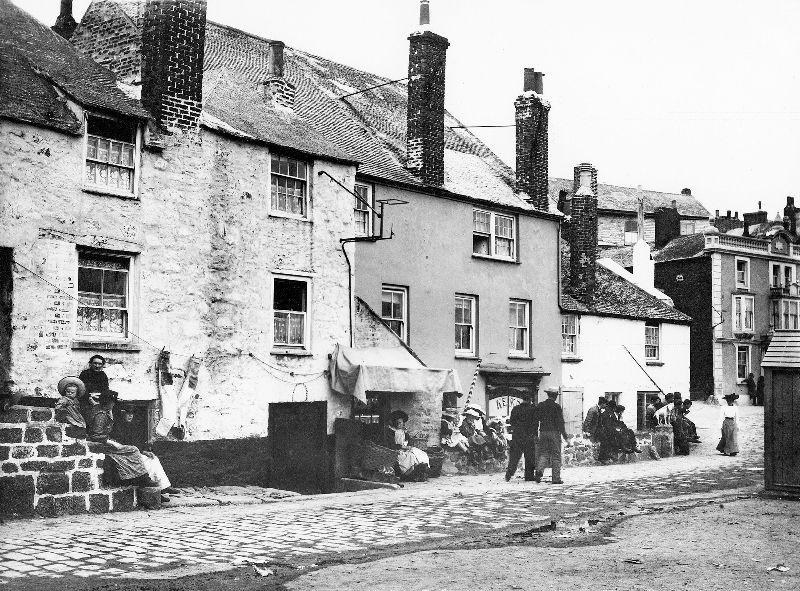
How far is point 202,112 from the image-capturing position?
1841 centimetres

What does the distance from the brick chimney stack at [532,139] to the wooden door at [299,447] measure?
1257cm

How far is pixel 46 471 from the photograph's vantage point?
46.4 ft

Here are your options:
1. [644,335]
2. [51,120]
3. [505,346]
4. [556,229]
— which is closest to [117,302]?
[51,120]

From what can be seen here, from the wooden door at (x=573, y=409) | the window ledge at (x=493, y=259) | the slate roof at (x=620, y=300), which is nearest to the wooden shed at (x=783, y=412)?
the window ledge at (x=493, y=259)

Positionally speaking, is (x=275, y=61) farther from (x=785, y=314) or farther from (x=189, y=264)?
(x=785, y=314)

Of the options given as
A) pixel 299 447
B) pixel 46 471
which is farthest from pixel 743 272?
pixel 46 471

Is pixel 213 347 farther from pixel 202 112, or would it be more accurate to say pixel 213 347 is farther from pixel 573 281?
pixel 573 281

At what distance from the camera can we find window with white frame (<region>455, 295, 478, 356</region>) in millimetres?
26516

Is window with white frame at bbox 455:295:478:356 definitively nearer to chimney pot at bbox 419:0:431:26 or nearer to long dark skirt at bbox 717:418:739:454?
chimney pot at bbox 419:0:431:26

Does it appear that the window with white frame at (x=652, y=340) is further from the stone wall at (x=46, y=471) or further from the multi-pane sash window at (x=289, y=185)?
the stone wall at (x=46, y=471)

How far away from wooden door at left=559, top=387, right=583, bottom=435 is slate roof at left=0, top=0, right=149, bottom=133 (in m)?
17.8

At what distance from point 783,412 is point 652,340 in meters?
20.5

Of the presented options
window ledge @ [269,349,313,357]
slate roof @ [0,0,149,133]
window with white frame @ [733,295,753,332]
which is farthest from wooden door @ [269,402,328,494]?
window with white frame @ [733,295,753,332]

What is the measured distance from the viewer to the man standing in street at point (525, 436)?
784 inches
